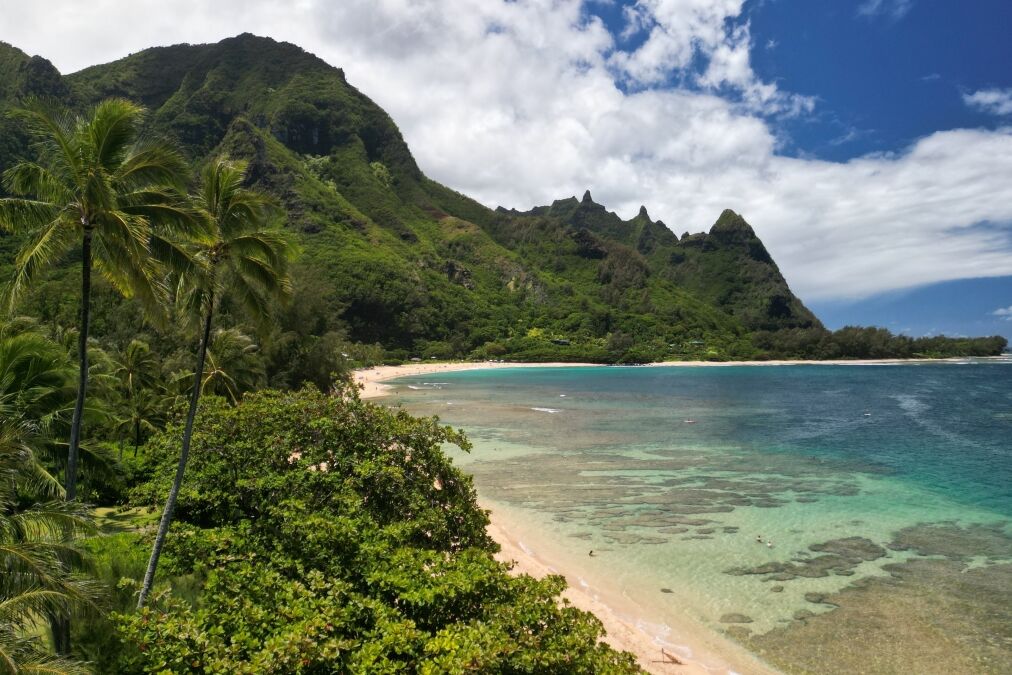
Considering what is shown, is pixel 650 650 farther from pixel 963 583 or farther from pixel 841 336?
pixel 841 336

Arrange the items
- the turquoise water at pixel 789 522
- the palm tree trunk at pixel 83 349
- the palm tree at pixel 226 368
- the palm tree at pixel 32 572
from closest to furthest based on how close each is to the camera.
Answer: the palm tree at pixel 32 572, the palm tree trunk at pixel 83 349, the turquoise water at pixel 789 522, the palm tree at pixel 226 368

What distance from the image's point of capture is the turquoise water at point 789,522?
11.7m

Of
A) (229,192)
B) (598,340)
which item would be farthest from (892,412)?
(598,340)

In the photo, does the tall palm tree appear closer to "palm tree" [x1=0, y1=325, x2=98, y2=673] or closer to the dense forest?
the dense forest

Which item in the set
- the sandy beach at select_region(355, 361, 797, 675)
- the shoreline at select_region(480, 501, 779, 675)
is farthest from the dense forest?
the shoreline at select_region(480, 501, 779, 675)

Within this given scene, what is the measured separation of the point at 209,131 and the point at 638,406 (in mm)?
169535

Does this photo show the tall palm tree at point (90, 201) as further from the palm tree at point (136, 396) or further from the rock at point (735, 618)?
the palm tree at point (136, 396)

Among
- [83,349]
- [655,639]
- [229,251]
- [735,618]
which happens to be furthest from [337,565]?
[735,618]

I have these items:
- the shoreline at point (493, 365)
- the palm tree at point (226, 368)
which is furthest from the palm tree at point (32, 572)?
the shoreline at point (493, 365)

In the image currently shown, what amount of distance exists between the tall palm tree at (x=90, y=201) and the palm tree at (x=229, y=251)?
1027 millimetres

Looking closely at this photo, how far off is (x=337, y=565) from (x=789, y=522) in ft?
56.2

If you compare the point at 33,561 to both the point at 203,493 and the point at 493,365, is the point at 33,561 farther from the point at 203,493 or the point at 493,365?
the point at 493,365

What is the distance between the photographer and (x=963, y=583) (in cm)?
1409

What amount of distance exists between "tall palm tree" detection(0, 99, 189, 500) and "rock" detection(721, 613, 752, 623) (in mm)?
13080
